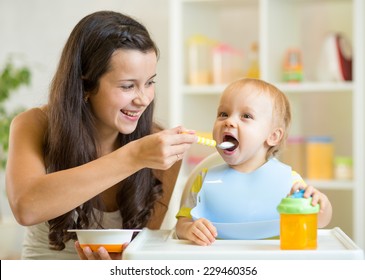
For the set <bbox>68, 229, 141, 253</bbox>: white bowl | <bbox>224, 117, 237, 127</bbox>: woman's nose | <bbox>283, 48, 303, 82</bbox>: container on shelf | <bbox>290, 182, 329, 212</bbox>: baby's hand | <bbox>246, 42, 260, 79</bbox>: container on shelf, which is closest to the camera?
<bbox>290, 182, 329, 212</bbox>: baby's hand

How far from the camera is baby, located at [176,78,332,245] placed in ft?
4.77

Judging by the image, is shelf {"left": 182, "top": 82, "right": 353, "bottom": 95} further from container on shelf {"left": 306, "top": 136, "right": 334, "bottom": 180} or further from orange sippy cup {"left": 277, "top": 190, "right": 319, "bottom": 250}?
orange sippy cup {"left": 277, "top": 190, "right": 319, "bottom": 250}

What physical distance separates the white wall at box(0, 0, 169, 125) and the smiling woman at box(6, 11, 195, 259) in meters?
2.22

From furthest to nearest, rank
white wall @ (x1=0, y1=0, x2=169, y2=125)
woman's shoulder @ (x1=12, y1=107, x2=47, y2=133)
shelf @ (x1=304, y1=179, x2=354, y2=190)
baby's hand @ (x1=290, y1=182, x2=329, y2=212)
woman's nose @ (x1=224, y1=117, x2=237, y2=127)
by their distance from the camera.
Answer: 1. white wall @ (x1=0, y1=0, x2=169, y2=125)
2. shelf @ (x1=304, y1=179, x2=354, y2=190)
3. woman's shoulder @ (x1=12, y1=107, x2=47, y2=133)
4. woman's nose @ (x1=224, y1=117, x2=237, y2=127)
5. baby's hand @ (x1=290, y1=182, x2=329, y2=212)

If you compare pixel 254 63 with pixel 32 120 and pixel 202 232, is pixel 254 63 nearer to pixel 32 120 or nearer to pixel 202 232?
pixel 32 120

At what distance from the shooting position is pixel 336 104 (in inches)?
141

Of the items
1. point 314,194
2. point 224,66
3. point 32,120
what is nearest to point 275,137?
point 314,194

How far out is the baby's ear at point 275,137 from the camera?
62.4 inches

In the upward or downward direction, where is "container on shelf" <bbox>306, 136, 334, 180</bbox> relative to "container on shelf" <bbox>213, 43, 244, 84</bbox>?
downward

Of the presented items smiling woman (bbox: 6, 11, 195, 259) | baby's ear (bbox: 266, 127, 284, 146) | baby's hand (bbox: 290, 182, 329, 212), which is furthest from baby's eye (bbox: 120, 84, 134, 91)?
baby's hand (bbox: 290, 182, 329, 212)

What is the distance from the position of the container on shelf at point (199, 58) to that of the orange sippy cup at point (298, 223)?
2.46m

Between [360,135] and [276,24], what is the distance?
75 centimetres
